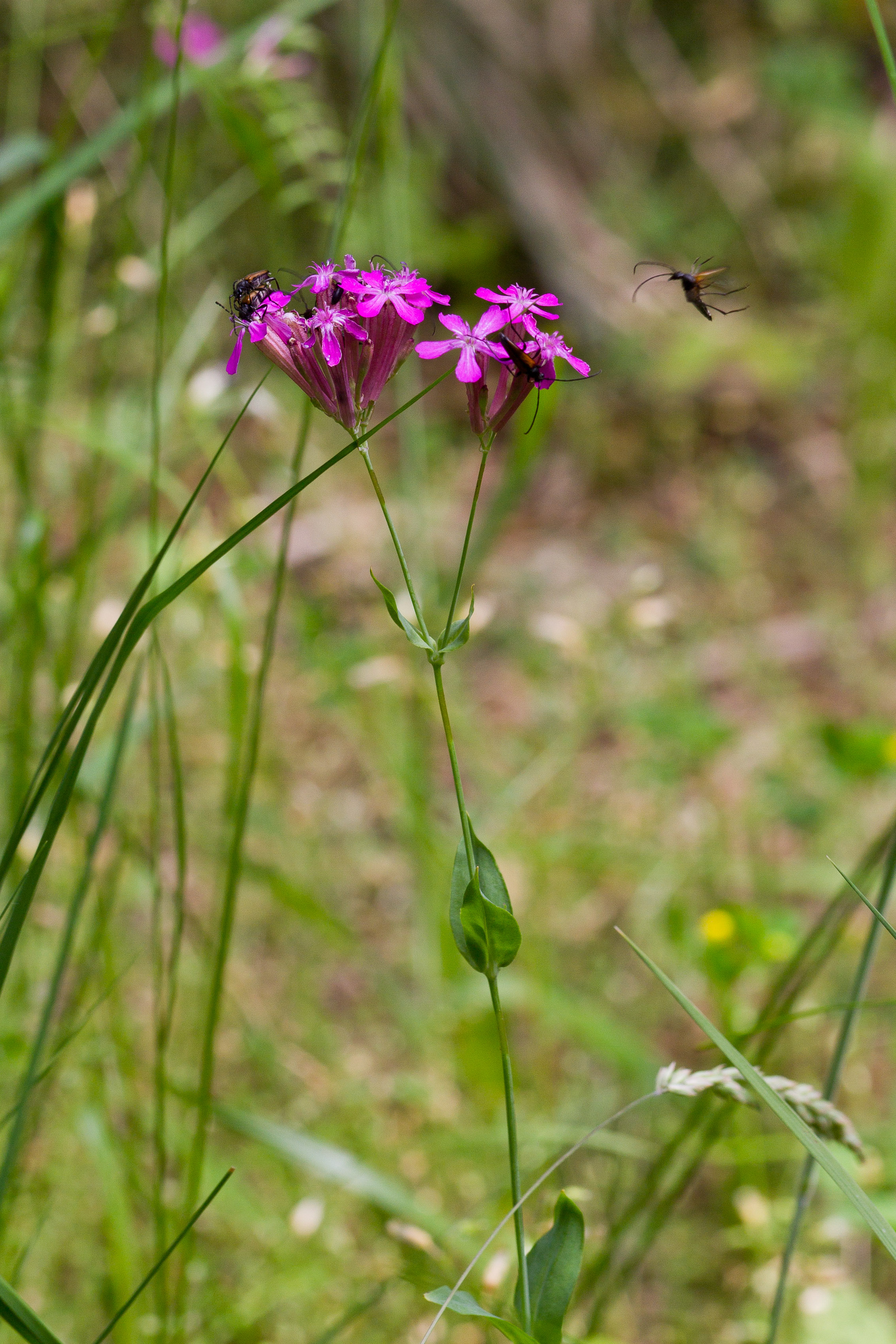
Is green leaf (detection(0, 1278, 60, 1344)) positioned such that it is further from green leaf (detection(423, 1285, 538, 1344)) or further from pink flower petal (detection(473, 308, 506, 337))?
pink flower petal (detection(473, 308, 506, 337))

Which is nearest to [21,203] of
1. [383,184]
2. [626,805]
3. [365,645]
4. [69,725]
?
[383,184]

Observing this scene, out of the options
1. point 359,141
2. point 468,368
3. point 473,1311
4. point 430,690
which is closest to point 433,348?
point 468,368

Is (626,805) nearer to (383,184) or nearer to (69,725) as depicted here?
(383,184)

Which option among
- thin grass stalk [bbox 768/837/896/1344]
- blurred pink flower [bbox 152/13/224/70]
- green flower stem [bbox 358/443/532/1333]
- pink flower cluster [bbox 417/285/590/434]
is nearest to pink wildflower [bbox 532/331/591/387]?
pink flower cluster [bbox 417/285/590/434]

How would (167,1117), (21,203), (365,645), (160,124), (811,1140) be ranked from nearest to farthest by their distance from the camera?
(811,1140) < (21,203) < (167,1117) < (365,645) < (160,124)

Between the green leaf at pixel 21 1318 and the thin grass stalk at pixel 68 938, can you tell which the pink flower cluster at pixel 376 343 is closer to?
the thin grass stalk at pixel 68 938

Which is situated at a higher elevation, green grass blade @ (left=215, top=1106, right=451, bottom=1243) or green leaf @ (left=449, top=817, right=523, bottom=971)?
green leaf @ (left=449, top=817, right=523, bottom=971)

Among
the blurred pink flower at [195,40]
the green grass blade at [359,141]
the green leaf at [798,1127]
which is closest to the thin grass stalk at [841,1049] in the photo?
the green leaf at [798,1127]
